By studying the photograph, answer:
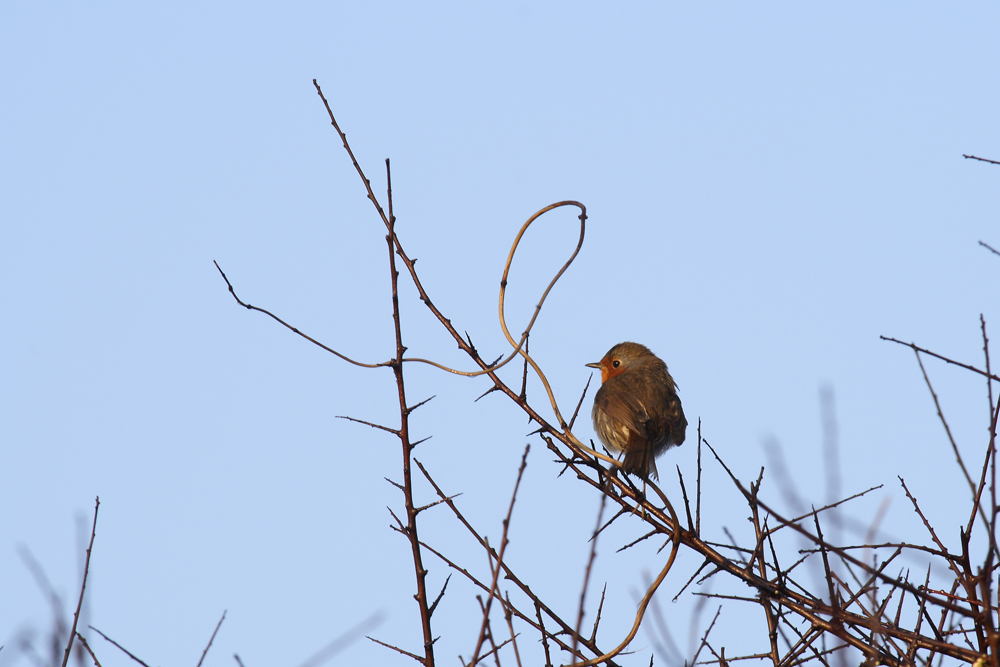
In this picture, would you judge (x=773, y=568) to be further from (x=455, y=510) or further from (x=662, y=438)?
(x=662, y=438)

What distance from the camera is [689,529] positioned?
4.12 metres

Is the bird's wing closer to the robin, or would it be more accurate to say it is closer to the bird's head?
the robin

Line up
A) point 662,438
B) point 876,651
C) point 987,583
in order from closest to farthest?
point 987,583
point 876,651
point 662,438

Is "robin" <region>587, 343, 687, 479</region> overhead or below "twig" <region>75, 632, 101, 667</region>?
overhead

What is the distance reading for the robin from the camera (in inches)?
300

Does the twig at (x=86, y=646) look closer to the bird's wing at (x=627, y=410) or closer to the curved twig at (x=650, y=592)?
the curved twig at (x=650, y=592)

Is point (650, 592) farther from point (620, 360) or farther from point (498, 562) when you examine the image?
point (620, 360)

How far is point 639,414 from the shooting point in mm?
7773

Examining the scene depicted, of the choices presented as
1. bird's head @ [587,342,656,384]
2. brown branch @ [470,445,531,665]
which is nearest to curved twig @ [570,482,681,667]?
brown branch @ [470,445,531,665]

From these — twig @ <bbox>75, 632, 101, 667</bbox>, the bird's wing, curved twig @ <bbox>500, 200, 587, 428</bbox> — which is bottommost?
twig @ <bbox>75, 632, 101, 667</bbox>

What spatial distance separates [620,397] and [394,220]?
4.87 m

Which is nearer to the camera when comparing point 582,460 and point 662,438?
point 582,460

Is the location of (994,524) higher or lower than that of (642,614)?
lower

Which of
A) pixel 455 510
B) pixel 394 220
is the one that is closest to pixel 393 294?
pixel 394 220
